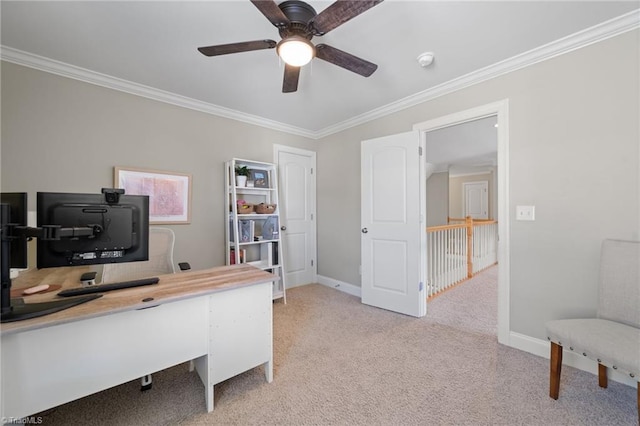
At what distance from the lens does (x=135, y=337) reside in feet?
4.32

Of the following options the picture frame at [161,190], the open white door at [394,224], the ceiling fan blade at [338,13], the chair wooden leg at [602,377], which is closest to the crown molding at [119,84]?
the picture frame at [161,190]

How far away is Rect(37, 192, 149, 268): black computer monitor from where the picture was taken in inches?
47.4

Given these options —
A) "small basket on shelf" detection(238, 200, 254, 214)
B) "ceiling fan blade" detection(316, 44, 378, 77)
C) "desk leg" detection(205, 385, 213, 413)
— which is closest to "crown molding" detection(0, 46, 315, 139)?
"small basket on shelf" detection(238, 200, 254, 214)

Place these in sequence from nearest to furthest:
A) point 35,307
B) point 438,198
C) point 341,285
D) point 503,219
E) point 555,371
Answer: point 35,307
point 555,371
point 503,219
point 341,285
point 438,198

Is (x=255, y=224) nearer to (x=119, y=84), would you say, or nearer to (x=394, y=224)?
(x=394, y=224)

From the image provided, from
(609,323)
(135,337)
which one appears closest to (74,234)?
(135,337)

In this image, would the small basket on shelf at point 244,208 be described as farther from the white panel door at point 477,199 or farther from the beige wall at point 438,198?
the white panel door at point 477,199

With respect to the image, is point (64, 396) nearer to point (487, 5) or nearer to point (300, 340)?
point (300, 340)

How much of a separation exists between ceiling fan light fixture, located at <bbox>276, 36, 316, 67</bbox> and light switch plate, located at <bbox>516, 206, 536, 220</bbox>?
2.08 m

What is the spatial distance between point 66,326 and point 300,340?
167 centimetres

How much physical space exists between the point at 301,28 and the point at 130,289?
186 centimetres

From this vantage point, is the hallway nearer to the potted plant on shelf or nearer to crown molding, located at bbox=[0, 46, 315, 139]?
the potted plant on shelf

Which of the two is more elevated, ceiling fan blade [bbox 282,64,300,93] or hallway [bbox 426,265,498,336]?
ceiling fan blade [bbox 282,64,300,93]

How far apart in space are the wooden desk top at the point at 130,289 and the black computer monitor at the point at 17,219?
9.7 inches
